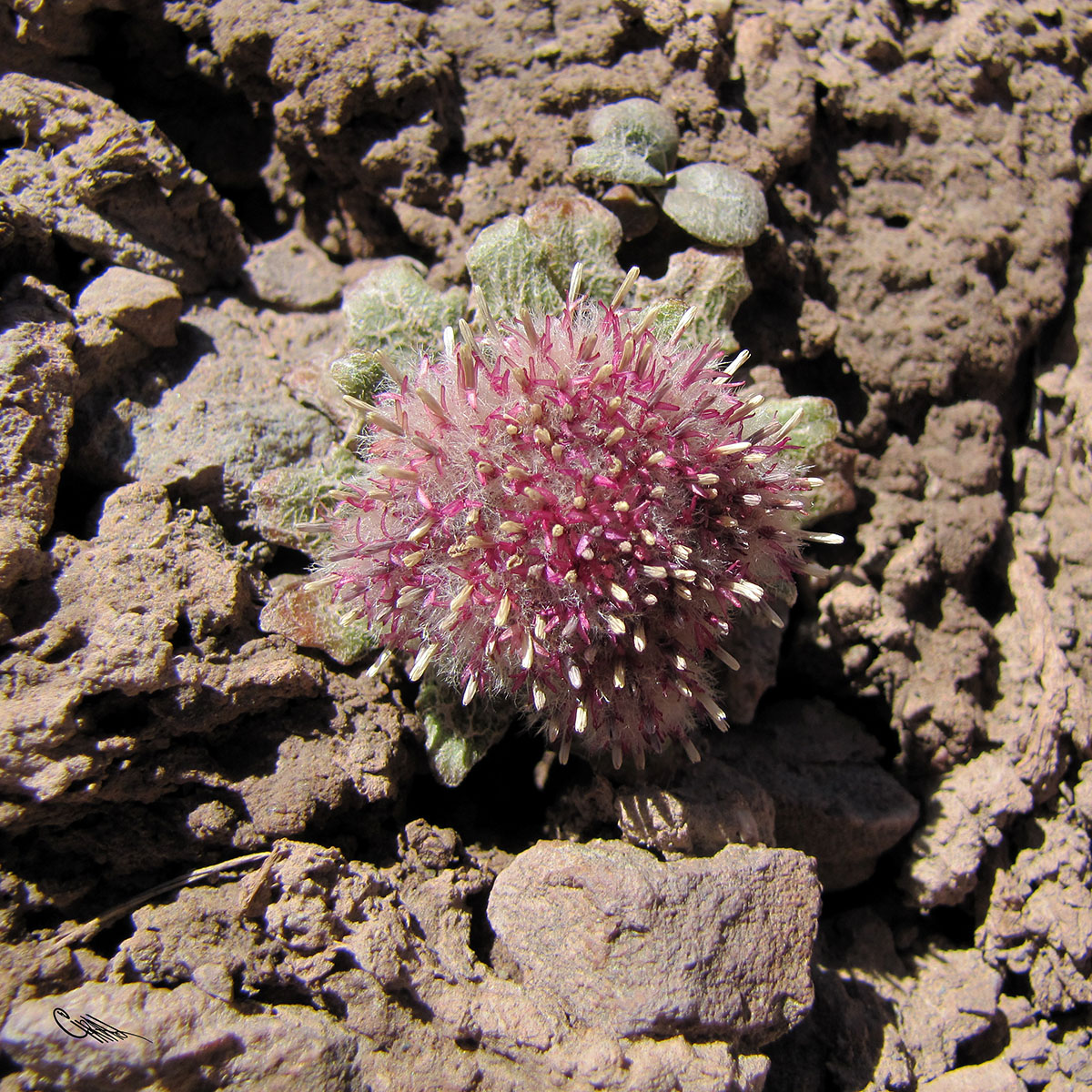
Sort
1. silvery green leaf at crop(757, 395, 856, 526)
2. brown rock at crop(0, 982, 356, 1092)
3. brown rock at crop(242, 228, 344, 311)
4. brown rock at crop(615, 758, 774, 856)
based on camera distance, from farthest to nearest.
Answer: brown rock at crop(242, 228, 344, 311) < silvery green leaf at crop(757, 395, 856, 526) < brown rock at crop(615, 758, 774, 856) < brown rock at crop(0, 982, 356, 1092)

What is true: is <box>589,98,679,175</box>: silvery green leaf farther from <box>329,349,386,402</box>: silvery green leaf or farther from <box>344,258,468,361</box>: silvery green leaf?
<box>329,349,386,402</box>: silvery green leaf

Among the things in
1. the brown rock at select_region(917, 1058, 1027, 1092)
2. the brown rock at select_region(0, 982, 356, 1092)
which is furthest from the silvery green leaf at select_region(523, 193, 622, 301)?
the brown rock at select_region(917, 1058, 1027, 1092)

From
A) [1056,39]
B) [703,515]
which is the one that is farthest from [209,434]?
[1056,39]

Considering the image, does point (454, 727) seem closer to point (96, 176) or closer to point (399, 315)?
point (399, 315)

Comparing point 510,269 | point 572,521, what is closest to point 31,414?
point 510,269

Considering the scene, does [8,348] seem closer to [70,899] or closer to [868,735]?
[70,899]
